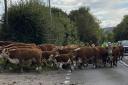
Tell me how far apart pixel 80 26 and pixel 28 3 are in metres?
63.8

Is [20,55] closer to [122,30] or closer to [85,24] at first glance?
[85,24]

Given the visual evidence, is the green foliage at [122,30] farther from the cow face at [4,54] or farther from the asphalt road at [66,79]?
the asphalt road at [66,79]

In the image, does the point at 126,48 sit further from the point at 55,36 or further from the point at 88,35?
the point at 88,35

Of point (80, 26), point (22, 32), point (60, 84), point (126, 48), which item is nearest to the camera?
point (60, 84)

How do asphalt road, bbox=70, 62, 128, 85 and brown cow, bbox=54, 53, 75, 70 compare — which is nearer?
asphalt road, bbox=70, 62, 128, 85

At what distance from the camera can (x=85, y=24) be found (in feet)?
357

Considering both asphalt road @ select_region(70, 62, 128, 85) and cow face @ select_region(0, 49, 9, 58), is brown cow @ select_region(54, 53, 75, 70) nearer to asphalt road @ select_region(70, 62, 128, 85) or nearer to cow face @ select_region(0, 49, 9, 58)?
cow face @ select_region(0, 49, 9, 58)

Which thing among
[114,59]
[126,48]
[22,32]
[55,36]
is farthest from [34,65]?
[55,36]

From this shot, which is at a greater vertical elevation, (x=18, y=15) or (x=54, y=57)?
(x=18, y=15)

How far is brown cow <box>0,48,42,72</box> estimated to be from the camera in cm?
2491

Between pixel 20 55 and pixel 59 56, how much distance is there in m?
2.73

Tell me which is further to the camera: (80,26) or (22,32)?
(80,26)

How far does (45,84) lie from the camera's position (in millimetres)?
18078

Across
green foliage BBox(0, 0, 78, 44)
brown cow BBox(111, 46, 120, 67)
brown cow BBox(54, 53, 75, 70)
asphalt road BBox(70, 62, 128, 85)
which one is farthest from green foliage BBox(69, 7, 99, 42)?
asphalt road BBox(70, 62, 128, 85)
